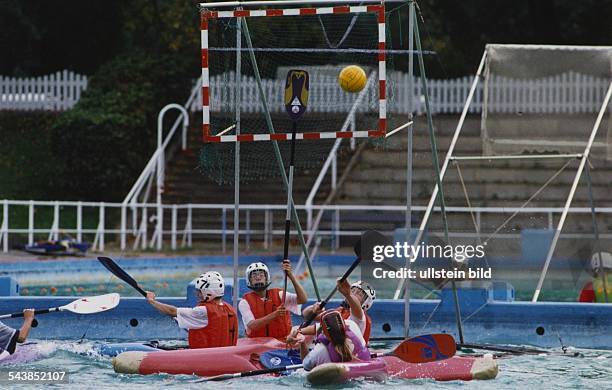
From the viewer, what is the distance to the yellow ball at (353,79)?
14531 mm

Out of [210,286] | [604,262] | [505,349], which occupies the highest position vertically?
[210,286]

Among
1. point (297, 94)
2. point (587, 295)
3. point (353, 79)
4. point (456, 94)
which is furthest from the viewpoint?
point (456, 94)

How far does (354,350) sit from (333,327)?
0.43m

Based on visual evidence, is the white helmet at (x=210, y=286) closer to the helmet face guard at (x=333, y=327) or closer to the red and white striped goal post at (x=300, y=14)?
the helmet face guard at (x=333, y=327)

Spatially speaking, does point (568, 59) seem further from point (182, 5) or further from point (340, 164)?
point (182, 5)

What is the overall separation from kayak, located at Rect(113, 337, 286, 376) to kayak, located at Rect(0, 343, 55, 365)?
3.14 ft

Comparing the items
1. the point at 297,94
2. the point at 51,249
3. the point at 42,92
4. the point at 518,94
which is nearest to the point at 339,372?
the point at 297,94

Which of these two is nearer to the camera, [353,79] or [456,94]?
[353,79]

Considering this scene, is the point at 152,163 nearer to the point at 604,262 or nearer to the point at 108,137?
the point at 108,137

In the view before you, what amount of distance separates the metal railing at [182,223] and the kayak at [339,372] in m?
11.8

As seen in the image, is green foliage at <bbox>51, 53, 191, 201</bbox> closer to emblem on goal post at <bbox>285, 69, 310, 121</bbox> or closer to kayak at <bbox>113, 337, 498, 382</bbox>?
emblem on goal post at <bbox>285, 69, 310, 121</bbox>

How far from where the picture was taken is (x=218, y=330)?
1383 cm

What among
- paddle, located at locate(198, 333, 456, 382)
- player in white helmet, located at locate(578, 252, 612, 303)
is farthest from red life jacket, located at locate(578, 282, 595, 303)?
paddle, located at locate(198, 333, 456, 382)

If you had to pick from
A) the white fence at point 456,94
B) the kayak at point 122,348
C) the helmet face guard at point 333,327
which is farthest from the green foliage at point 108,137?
the helmet face guard at point 333,327
